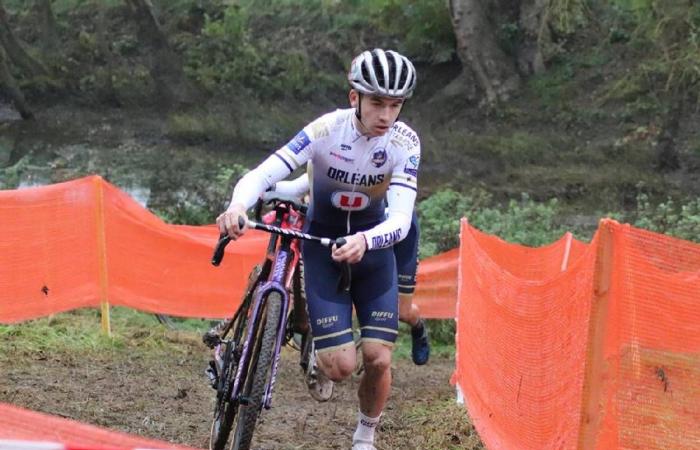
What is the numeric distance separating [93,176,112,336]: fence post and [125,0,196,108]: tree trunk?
19.8 m

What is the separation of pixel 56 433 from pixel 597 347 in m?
2.10

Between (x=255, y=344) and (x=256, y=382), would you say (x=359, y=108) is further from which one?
(x=256, y=382)

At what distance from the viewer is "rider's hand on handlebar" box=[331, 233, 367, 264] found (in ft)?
15.5

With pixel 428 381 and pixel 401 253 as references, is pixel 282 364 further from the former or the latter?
pixel 401 253

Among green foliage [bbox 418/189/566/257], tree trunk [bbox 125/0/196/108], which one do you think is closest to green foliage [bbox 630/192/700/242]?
green foliage [bbox 418/189/566/257]

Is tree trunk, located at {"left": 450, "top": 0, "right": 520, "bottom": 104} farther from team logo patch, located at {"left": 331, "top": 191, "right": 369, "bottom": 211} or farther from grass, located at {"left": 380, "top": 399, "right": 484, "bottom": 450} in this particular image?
team logo patch, located at {"left": 331, "top": 191, "right": 369, "bottom": 211}

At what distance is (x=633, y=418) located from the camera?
3.84 m

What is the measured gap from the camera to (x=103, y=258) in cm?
920

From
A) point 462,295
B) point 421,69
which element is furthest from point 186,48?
point 462,295

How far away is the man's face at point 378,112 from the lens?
16.6ft

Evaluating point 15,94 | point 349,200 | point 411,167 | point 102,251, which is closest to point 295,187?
point 349,200

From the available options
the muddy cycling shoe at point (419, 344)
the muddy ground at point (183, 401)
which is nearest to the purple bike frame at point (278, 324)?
the muddy ground at point (183, 401)

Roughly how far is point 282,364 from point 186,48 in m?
22.5

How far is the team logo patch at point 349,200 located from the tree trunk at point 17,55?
23965 millimetres
